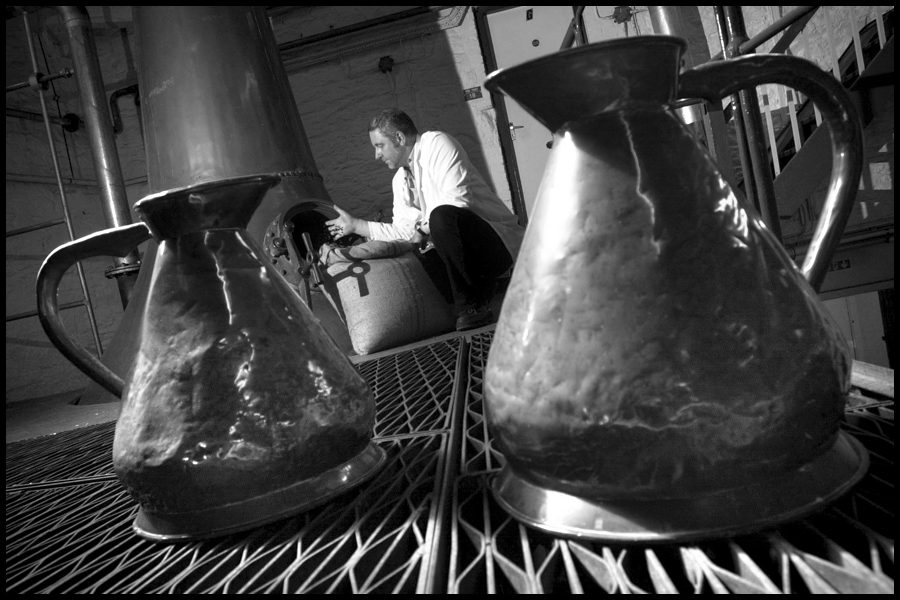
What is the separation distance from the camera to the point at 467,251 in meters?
2.41

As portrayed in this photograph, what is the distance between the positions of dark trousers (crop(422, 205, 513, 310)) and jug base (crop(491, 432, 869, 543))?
6.78ft

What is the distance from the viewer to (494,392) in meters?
0.34

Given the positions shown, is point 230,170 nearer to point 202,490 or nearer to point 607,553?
point 202,490

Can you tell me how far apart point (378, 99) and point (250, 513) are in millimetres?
3652

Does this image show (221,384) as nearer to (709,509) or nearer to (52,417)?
(709,509)

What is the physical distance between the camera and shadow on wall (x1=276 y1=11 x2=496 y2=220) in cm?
373

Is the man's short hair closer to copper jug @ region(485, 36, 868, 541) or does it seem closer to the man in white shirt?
the man in white shirt

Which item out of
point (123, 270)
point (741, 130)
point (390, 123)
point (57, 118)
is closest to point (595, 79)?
point (741, 130)

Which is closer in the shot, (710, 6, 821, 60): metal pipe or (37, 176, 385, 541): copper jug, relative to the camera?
(37, 176, 385, 541): copper jug

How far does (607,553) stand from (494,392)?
0.10 meters

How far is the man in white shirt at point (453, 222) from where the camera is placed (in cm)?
239

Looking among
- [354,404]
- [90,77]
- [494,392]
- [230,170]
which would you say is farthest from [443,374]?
[90,77]

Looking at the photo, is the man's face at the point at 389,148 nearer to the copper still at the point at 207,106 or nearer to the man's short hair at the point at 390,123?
the man's short hair at the point at 390,123

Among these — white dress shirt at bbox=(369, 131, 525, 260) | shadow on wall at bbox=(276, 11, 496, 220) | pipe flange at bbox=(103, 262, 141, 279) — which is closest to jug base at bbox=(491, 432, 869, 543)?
white dress shirt at bbox=(369, 131, 525, 260)
